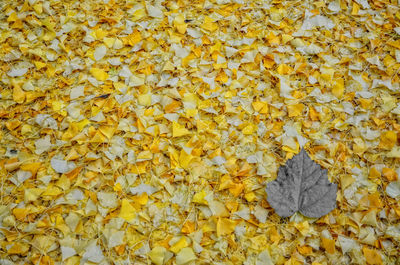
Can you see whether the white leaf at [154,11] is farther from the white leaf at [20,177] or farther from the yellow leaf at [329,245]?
the yellow leaf at [329,245]

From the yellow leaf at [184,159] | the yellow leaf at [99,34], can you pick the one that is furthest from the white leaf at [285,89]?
the yellow leaf at [99,34]

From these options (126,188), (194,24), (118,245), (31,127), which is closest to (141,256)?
(118,245)

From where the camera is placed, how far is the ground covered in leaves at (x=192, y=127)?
129 centimetres

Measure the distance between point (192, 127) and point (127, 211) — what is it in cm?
51

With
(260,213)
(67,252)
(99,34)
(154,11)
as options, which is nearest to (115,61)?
(99,34)

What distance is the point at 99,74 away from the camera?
1653 millimetres

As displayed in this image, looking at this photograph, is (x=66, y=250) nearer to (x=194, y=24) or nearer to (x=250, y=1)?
(x=194, y=24)

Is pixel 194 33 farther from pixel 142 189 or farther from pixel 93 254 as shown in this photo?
pixel 93 254

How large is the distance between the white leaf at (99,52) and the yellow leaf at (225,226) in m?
1.11

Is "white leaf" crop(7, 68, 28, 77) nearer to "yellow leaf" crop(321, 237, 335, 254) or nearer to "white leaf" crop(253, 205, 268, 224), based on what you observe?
"white leaf" crop(253, 205, 268, 224)

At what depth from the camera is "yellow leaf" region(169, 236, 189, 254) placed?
1.26 metres

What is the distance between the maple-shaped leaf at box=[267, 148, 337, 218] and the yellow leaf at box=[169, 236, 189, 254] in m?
0.40

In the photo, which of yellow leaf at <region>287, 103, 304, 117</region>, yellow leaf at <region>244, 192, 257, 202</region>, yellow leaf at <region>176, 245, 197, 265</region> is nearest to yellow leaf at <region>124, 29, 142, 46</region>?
yellow leaf at <region>287, 103, 304, 117</region>

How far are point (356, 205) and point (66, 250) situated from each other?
1.28 metres
